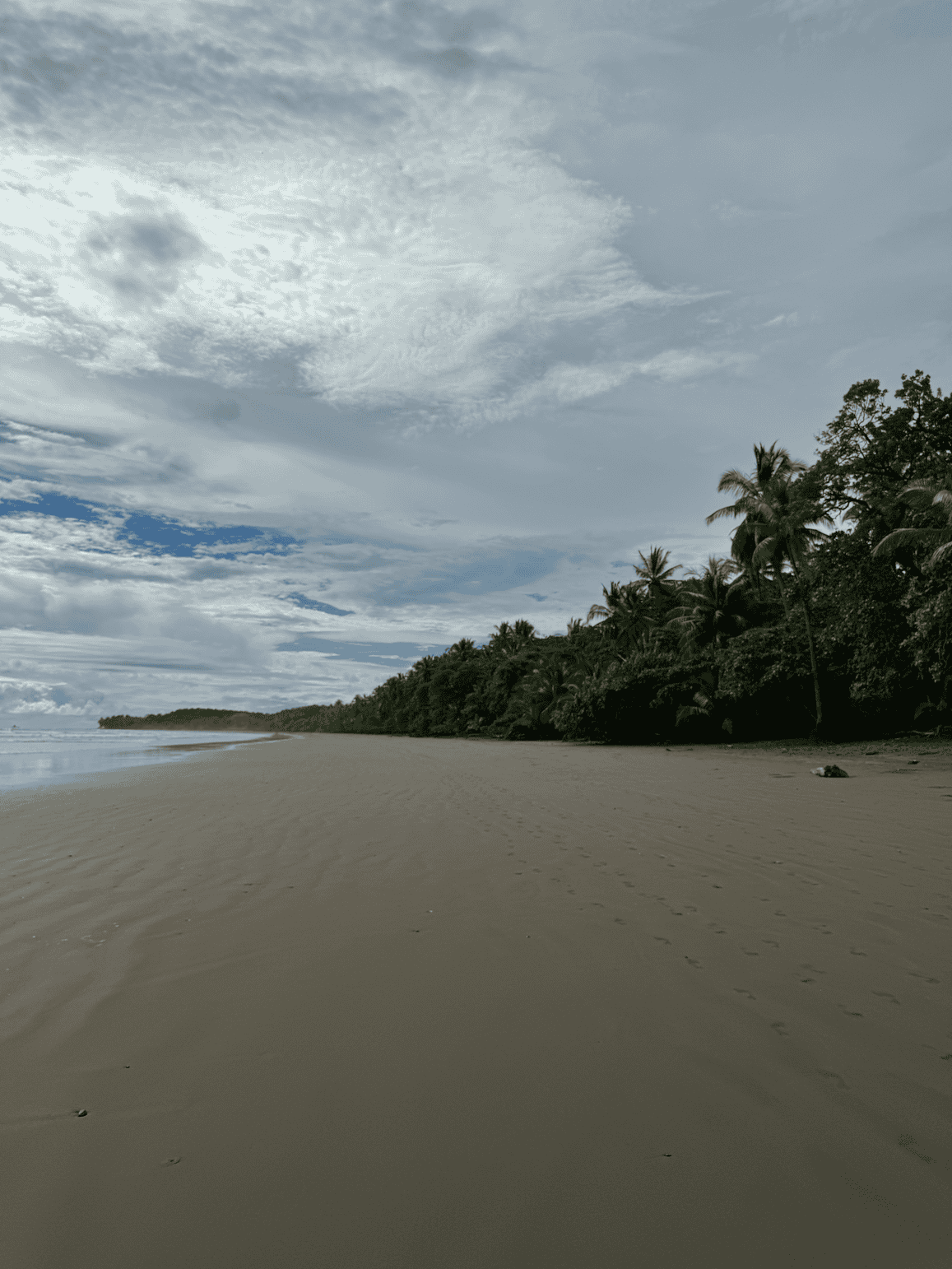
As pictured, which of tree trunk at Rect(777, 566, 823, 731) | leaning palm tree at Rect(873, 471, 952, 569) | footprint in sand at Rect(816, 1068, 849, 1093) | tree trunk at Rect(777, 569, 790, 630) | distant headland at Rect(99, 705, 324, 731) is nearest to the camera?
footprint in sand at Rect(816, 1068, 849, 1093)

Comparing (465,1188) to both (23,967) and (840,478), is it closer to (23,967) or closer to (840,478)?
(23,967)

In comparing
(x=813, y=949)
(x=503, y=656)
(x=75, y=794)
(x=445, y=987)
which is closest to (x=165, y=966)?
(x=445, y=987)

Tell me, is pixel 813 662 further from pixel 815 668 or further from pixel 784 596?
pixel 784 596

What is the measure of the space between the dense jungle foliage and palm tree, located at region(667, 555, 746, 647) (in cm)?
8

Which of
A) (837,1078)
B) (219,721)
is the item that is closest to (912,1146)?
(837,1078)

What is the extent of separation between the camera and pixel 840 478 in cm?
2231

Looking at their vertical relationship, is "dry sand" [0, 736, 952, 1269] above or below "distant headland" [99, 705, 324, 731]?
below

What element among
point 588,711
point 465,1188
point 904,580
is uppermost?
point 904,580

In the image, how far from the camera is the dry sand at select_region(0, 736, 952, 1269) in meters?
1.97

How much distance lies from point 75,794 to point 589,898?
10414 mm

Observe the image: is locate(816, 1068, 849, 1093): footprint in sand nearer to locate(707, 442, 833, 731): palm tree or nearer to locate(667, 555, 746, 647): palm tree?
locate(707, 442, 833, 731): palm tree

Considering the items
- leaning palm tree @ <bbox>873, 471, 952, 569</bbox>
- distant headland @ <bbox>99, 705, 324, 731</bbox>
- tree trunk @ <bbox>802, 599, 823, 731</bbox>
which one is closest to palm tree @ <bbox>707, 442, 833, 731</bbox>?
tree trunk @ <bbox>802, 599, 823, 731</bbox>

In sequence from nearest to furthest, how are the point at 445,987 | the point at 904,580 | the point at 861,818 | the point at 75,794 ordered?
the point at 445,987, the point at 861,818, the point at 75,794, the point at 904,580

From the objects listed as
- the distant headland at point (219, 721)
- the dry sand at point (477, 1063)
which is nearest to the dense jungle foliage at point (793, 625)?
the dry sand at point (477, 1063)
